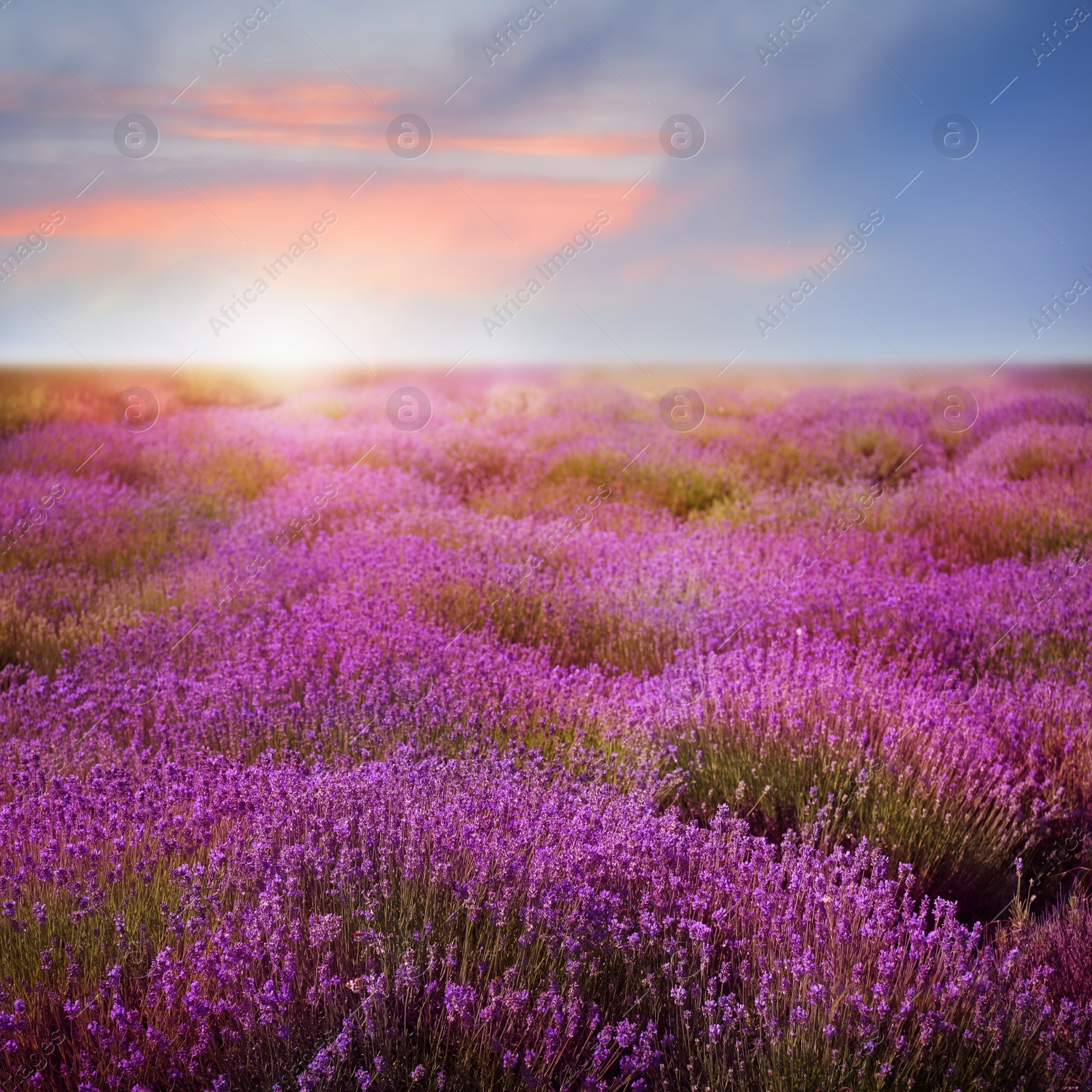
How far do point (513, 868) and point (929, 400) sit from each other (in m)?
9.99

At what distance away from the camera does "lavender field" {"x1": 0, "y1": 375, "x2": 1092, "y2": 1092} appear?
1.84 meters

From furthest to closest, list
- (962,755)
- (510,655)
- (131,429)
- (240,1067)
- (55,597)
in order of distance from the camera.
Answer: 1. (131,429)
2. (55,597)
3. (510,655)
4. (962,755)
5. (240,1067)

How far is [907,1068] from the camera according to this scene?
183cm

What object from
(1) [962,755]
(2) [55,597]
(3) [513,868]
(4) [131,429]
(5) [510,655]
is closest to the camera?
(3) [513,868]

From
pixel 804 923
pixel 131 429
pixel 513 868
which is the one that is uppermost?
pixel 131 429

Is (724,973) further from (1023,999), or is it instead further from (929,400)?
(929,400)

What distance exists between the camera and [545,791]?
263 centimetres

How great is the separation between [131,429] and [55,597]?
410 cm

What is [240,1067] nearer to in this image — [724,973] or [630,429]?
[724,973]

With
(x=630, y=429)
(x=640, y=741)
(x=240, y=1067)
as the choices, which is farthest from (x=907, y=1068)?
(x=630, y=429)

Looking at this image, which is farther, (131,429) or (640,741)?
(131,429)

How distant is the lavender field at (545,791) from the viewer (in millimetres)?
1842

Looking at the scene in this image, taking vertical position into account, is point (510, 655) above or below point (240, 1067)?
above

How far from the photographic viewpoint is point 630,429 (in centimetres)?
987
